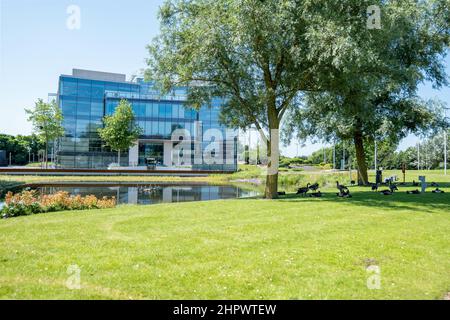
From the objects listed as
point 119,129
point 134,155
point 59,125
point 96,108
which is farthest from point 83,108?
point 119,129

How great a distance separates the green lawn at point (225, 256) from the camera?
534 centimetres

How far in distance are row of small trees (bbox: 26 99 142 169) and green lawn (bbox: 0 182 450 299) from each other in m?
35.5

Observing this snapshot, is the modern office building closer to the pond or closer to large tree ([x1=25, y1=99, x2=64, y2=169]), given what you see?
large tree ([x1=25, y1=99, x2=64, y2=169])

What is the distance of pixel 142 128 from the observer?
58.0m

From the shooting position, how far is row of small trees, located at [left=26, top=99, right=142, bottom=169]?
4366 cm

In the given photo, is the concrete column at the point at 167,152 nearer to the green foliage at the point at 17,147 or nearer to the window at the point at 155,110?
the window at the point at 155,110

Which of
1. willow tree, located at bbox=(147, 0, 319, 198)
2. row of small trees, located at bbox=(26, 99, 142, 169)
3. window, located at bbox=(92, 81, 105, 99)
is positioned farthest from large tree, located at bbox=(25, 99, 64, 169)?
willow tree, located at bbox=(147, 0, 319, 198)

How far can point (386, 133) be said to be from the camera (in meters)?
25.4

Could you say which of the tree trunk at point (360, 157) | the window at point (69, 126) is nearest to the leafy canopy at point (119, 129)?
the window at point (69, 126)

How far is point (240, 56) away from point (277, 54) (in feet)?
6.49

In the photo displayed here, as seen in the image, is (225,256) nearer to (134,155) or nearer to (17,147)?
(134,155)

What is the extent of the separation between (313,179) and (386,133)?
1046 centimetres
